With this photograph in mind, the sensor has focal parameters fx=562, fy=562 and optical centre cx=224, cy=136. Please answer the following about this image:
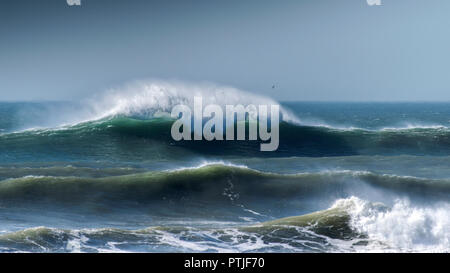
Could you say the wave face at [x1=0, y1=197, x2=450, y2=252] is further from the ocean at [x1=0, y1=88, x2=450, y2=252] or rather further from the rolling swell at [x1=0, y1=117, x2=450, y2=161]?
the rolling swell at [x1=0, y1=117, x2=450, y2=161]

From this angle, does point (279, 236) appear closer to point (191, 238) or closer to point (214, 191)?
point (191, 238)

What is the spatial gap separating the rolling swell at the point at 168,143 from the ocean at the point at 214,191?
0.23ft

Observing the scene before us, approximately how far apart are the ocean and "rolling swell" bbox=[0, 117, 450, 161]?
7cm

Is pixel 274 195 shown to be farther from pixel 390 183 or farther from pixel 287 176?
pixel 390 183

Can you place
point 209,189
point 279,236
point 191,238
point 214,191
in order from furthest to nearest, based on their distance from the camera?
point 209,189, point 214,191, point 279,236, point 191,238

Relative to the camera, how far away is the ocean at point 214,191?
8130mm

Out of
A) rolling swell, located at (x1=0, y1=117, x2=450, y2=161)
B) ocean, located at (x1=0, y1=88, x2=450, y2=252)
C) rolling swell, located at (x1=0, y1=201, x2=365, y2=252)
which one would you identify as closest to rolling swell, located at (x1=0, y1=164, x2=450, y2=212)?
ocean, located at (x1=0, y1=88, x2=450, y2=252)

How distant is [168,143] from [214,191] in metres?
8.91

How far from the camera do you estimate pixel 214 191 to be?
41.1 ft

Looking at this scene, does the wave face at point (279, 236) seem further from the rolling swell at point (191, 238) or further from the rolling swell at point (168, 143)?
the rolling swell at point (168, 143)

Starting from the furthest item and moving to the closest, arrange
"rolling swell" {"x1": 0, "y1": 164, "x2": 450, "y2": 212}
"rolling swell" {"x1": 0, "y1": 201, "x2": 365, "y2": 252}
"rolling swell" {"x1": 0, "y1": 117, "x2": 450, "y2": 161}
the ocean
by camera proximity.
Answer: "rolling swell" {"x1": 0, "y1": 117, "x2": 450, "y2": 161}, "rolling swell" {"x1": 0, "y1": 164, "x2": 450, "y2": 212}, the ocean, "rolling swell" {"x1": 0, "y1": 201, "x2": 365, "y2": 252}

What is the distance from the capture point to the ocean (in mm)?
8130

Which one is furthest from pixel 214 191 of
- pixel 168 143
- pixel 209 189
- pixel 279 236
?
pixel 168 143

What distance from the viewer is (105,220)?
977 cm
